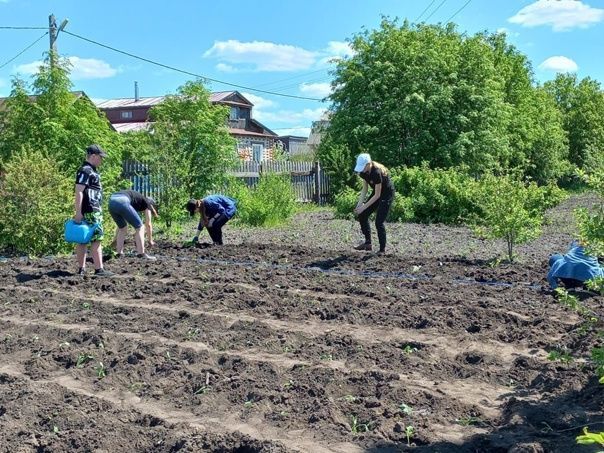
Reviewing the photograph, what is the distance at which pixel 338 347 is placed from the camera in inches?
228

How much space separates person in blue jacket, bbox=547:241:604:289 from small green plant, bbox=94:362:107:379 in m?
4.86

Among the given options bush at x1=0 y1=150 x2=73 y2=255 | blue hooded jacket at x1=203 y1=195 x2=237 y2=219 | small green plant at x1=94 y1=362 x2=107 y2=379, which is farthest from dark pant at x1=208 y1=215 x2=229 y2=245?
small green plant at x1=94 y1=362 x2=107 y2=379

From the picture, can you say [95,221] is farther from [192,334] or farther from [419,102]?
[419,102]

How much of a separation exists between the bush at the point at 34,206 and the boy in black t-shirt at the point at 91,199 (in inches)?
126

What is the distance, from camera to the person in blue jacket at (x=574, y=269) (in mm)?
7316

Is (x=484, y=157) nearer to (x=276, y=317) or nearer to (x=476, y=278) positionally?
(x=476, y=278)

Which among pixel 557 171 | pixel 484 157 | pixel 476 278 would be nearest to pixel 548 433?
pixel 476 278

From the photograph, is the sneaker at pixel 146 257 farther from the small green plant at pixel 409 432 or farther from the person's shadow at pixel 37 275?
the small green plant at pixel 409 432

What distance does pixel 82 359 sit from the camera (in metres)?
5.64

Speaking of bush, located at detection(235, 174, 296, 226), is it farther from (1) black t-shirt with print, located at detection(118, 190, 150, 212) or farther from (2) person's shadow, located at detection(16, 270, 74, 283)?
(2) person's shadow, located at detection(16, 270, 74, 283)

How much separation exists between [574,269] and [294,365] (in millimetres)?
3642

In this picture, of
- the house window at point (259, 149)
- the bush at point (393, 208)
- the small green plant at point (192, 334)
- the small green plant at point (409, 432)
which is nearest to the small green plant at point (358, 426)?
the small green plant at point (409, 432)

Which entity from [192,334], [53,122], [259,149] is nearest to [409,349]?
[192,334]

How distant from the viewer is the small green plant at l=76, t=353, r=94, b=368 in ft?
18.3
